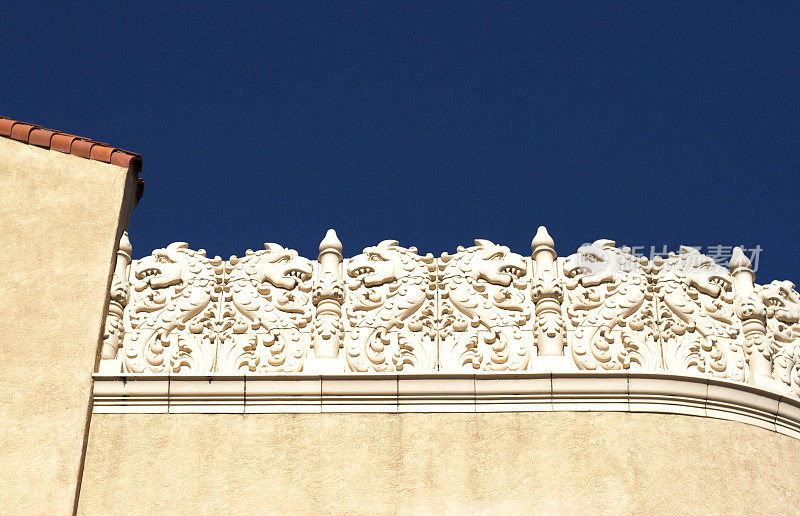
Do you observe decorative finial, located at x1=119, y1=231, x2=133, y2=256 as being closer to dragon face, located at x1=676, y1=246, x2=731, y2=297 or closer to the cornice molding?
the cornice molding

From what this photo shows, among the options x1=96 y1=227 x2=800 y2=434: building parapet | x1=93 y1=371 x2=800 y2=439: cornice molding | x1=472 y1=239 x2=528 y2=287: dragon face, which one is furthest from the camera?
x1=472 y1=239 x2=528 y2=287: dragon face

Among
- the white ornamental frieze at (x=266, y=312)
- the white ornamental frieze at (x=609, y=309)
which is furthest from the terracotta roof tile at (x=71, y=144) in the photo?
the white ornamental frieze at (x=609, y=309)

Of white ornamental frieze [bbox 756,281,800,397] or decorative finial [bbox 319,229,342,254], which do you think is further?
decorative finial [bbox 319,229,342,254]

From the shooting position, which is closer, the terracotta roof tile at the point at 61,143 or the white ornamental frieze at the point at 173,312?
the white ornamental frieze at the point at 173,312

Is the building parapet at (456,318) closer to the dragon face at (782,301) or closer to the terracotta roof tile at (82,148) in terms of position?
the dragon face at (782,301)

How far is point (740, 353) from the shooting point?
1018 cm

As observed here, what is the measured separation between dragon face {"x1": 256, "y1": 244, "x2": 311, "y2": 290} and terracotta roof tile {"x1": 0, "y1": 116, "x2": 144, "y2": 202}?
4.43 ft

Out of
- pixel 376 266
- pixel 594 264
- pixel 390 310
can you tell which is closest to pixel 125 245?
pixel 376 266

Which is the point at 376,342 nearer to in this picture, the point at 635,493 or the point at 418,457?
the point at 418,457

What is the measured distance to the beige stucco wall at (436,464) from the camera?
940 cm

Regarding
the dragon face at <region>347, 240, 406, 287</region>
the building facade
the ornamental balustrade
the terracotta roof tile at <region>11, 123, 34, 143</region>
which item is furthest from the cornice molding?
the terracotta roof tile at <region>11, 123, 34, 143</region>

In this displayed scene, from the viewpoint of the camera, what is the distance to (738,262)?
10648mm

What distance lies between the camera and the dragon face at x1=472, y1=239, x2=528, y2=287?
34.2 ft

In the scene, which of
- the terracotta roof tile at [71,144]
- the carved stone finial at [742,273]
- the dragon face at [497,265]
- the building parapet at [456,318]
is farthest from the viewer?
the terracotta roof tile at [71,144]
